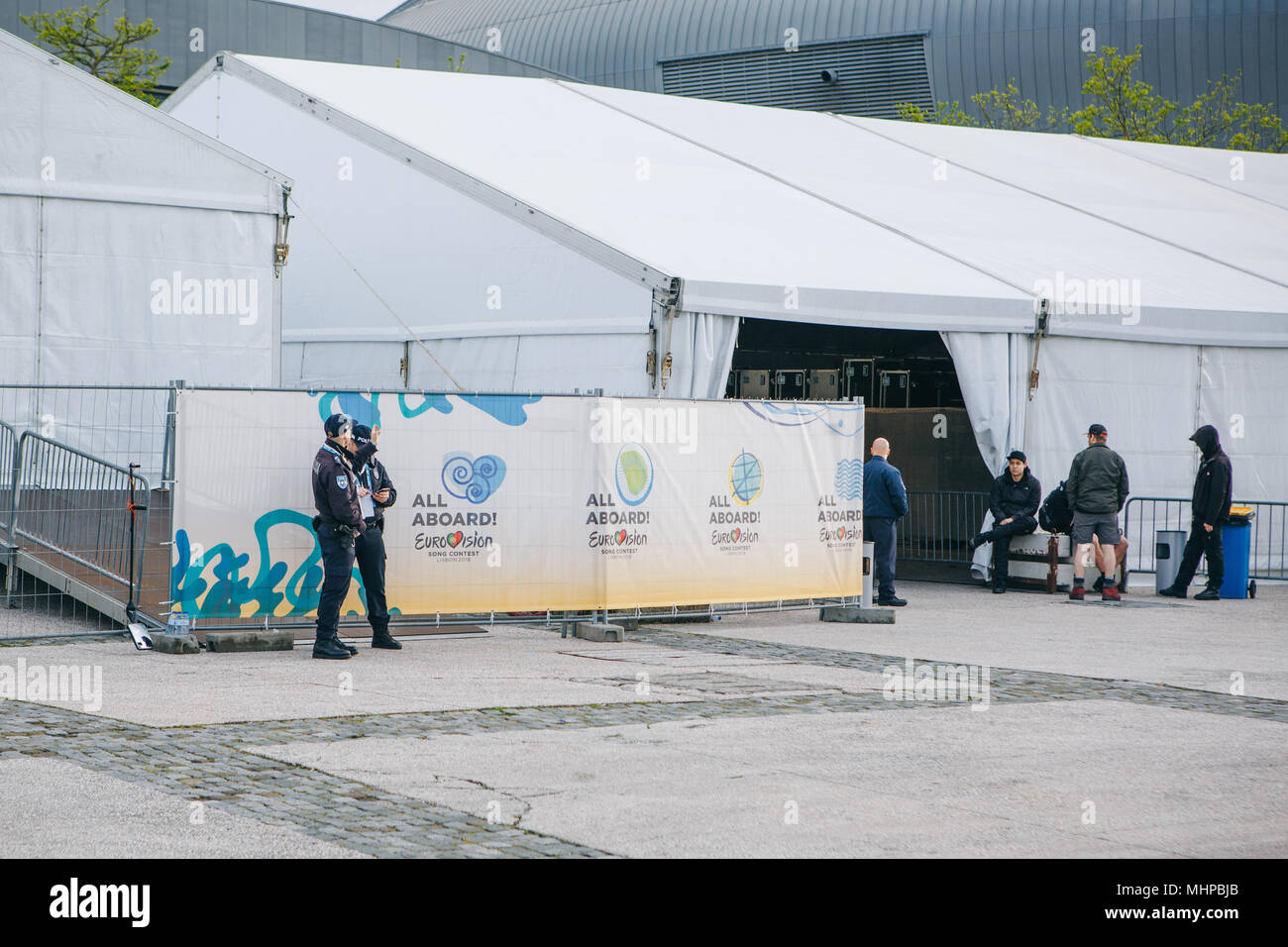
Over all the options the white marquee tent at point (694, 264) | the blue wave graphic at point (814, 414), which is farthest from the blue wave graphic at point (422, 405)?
the white marquee tent at point (694, 264)

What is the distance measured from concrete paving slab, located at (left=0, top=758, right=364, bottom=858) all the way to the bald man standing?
10.2 m

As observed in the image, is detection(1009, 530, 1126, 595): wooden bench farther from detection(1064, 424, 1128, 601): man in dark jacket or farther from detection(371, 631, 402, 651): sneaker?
detection(371, 631, 402, 651): sneaker

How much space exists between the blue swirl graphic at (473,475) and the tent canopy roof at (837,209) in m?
3.69

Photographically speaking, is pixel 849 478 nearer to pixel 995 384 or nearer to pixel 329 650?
pixel 995 384

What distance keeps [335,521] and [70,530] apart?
2727 millimetres

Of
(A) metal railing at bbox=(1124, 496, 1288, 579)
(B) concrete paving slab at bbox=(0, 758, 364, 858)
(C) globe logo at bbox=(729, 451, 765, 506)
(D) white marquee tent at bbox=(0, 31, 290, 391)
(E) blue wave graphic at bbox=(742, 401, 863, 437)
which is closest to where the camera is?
(B) concrete paving slab at bbox=(0, 758, 364, 858)

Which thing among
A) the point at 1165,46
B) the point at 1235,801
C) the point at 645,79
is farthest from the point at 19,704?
the point at 645,79

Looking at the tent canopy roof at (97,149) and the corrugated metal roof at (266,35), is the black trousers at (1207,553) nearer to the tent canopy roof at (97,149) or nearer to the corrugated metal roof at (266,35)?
the tent canopy roof at (97,149)

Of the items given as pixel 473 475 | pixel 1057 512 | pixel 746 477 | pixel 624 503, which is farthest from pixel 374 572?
pixel 1057 512

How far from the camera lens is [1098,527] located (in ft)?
56.4

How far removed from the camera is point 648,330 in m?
15.8

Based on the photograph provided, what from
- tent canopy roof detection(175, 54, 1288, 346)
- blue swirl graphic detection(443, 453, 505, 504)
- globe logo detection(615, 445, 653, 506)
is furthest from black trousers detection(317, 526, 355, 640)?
tent canopy roof detection(175, 54, 1288, 346)

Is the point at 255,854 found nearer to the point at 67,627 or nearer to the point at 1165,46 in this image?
the point at 67,627

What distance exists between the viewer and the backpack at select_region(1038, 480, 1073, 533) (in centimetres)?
1772
